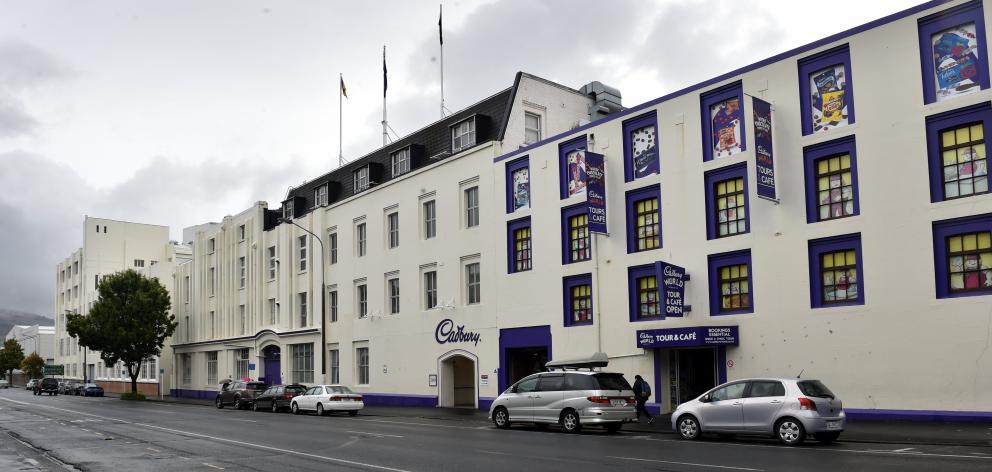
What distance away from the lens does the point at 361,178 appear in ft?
145

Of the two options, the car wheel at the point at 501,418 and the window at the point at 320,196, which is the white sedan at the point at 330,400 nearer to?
the car wheel at the point at 501,418

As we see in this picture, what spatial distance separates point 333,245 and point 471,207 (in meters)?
13.1

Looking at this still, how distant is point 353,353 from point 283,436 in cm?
2147

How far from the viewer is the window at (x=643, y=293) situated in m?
27.4

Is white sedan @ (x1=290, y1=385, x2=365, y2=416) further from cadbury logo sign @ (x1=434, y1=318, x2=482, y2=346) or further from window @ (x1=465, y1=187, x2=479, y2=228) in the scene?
window @ (x1=465, y1=187, x2=479, y2=228)

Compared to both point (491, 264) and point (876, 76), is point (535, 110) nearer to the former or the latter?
point (491, 264)

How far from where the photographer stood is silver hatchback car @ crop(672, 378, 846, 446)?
17047 millimetres

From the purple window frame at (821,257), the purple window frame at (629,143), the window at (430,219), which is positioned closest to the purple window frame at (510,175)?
the window at (430,219)

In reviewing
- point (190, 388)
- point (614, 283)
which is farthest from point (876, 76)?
point (190, 388)

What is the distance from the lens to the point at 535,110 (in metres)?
36.0

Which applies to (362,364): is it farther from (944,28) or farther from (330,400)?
(944,28)

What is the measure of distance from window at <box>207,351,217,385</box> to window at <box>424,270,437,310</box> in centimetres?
2646

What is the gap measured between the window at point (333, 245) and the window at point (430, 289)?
29.2 feet

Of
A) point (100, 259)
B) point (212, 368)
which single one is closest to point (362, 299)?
point (212, 368)
